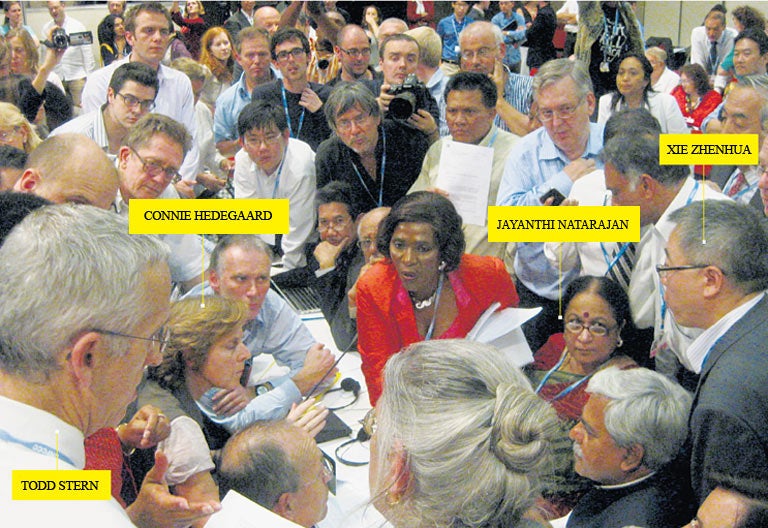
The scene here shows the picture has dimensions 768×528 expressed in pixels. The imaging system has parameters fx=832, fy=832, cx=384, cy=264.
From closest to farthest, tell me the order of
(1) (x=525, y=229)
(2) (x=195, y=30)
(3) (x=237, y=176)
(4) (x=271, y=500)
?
(4) (x=271, y=500)
(1) (x=525, y=229)
(3) (x=237, y=176)
(2) (x=195, y=30)

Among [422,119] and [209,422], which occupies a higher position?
[422,119]

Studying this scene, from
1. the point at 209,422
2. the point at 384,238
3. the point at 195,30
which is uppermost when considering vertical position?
the point at 195,30

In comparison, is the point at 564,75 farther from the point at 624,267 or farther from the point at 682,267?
the point at 682,267

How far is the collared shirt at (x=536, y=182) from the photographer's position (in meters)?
3.01

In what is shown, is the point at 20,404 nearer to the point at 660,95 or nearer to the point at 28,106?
the point at 660,95

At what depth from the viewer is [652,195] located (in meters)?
2.50

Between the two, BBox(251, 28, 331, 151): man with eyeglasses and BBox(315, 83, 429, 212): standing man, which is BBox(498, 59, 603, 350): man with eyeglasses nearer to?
BBox(315, 83, 429, 212): standing man

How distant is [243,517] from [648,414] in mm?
980

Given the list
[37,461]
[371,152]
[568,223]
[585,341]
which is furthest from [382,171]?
[37,461]

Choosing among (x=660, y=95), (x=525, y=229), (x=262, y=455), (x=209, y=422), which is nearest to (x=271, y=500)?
(x=262, y=455)

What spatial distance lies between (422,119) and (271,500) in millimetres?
2269

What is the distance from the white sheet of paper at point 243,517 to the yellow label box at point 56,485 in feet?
1.01

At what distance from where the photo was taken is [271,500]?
1811mm

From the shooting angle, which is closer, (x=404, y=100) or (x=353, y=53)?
(x=404, y=100)
